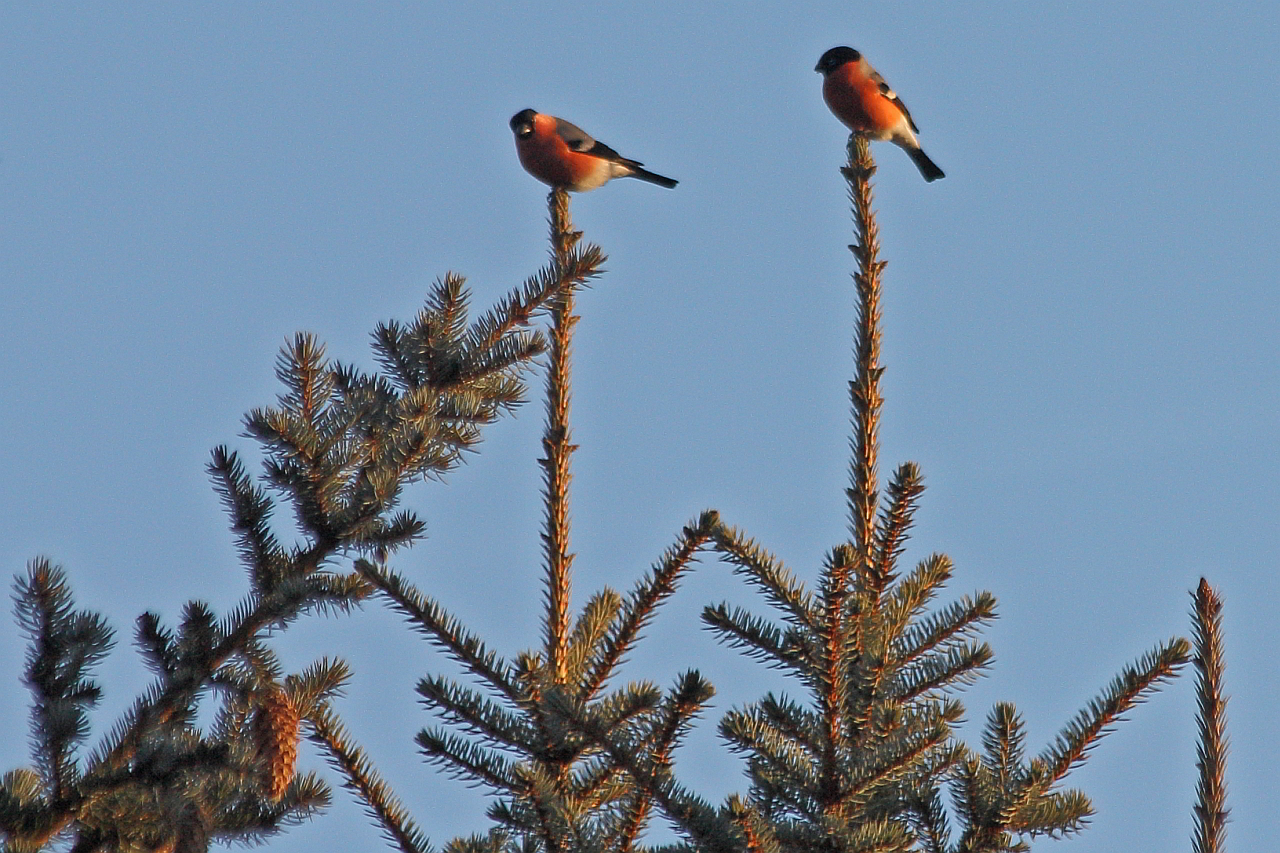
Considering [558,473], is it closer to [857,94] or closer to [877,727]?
[877,727]

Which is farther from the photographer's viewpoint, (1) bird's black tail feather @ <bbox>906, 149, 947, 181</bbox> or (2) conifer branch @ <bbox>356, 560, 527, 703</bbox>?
(1) bird's black tail feather @ <bbox>906, 149, 947, 181</bbox>

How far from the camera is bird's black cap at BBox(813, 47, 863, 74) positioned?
812 cm

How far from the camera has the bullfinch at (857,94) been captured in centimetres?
791

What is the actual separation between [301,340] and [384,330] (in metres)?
0.21

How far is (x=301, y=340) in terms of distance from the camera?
3271 millimetres

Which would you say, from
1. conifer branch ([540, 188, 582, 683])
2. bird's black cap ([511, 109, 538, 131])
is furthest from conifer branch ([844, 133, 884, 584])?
bird's black cap ([511, 109, 538, 131])

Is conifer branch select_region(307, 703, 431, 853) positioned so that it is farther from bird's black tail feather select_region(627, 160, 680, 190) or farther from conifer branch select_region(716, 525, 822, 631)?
bird's black tail feather select_region(627, 160, 680, 190)

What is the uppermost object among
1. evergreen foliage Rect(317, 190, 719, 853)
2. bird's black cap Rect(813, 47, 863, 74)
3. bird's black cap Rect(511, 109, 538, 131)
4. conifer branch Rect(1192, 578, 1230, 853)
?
bird's black cap Rect(511, 109, 538, 131)

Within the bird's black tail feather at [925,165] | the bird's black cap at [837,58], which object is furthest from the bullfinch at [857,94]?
the bird's black tail feather at [925,165]

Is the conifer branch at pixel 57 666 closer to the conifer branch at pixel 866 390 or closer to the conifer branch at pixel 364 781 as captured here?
the conifer branch at pixel 364 781

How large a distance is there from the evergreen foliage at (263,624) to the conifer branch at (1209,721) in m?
1.56

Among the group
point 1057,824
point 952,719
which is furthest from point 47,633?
point 1057,824

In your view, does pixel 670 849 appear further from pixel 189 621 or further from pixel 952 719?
pixel 189 621

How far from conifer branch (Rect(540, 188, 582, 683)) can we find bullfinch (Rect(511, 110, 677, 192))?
4.09 m
